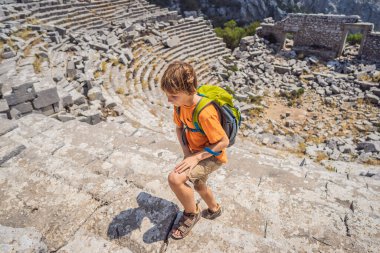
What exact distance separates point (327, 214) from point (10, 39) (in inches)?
470

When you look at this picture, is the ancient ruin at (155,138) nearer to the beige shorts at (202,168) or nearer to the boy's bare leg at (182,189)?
the boy's bare leg at (182,189)

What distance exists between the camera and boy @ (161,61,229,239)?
80.4 inches

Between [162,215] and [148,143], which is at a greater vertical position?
[162,215]

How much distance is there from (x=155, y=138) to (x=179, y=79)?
352 centimetres

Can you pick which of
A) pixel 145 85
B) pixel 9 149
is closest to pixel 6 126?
pixel 9 149

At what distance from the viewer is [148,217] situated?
2.58 metres

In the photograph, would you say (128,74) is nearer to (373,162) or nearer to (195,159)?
(373,162)

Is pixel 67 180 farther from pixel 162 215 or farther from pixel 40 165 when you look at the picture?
pixel 162 215

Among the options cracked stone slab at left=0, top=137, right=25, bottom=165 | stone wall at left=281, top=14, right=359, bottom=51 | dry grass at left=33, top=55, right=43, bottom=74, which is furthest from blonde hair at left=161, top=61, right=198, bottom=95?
stone wall at left=281, top=14, right=359, bottom=51

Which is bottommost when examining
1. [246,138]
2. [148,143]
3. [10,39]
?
[246,138]

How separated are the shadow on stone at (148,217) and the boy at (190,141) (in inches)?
6.1

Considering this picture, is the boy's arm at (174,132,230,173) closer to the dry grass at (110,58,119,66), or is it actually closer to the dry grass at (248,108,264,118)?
the dry grass at (248,108,264,118)

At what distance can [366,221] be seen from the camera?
285 centimetres

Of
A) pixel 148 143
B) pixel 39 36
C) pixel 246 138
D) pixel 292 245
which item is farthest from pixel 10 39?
pixel 292 245
